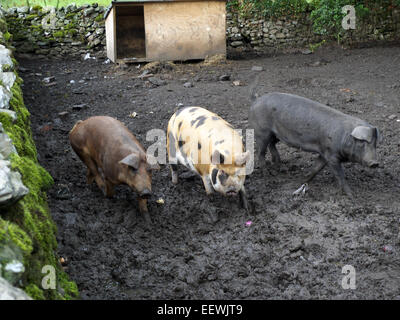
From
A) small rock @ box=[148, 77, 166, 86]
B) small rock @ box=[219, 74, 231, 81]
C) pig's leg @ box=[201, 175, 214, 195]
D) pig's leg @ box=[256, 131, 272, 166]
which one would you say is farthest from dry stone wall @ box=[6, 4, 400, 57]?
pig's leg @ box=[201, 175, 214, 195]

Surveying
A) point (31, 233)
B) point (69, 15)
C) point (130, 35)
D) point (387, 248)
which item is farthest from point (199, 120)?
point (69, 15)

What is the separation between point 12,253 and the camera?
2152 millimetres

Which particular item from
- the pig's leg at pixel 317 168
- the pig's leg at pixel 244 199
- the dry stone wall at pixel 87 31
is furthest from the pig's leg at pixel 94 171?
the dry stone wall at pixel 87 31

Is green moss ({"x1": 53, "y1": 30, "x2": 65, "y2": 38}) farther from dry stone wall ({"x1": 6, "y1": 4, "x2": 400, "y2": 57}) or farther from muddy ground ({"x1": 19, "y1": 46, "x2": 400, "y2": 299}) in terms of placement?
muddy ground ({"x1": 19, "y1": 46, "x2": 400, "y2": 299})

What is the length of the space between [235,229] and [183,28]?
7454 mm

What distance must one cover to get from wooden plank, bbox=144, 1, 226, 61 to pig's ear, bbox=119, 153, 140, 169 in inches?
272

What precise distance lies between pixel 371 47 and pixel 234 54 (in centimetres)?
358

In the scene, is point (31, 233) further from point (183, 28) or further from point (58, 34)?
point (58, 34)

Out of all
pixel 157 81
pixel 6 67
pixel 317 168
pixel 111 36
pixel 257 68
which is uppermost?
pixel 111 36

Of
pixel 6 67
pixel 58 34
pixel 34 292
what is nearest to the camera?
pixel 34 292

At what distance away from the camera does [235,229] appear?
185 inches

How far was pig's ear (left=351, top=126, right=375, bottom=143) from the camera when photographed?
15.6ft

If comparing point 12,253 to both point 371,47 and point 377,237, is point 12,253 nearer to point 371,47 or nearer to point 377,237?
point 377,237
